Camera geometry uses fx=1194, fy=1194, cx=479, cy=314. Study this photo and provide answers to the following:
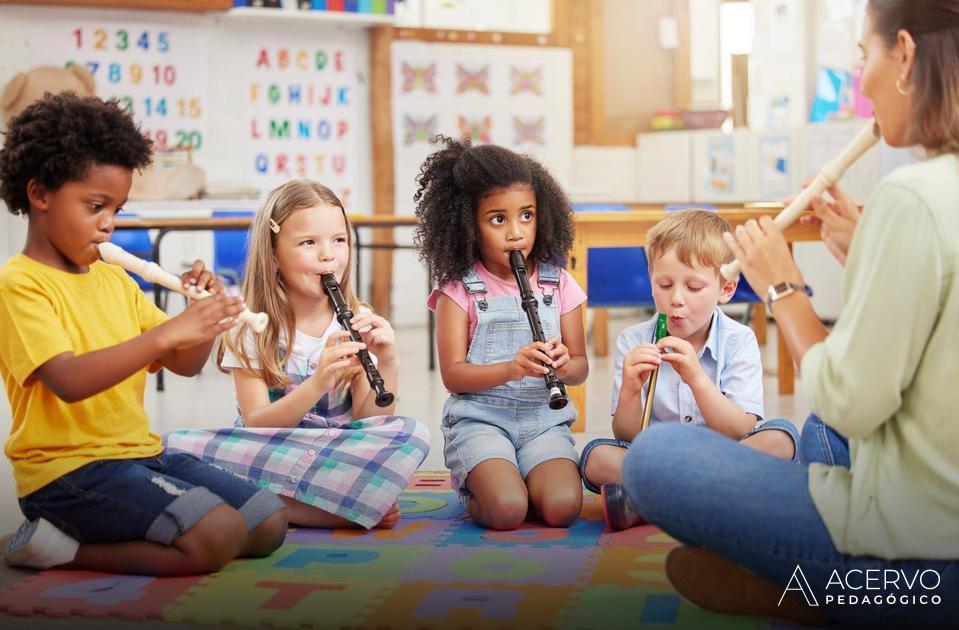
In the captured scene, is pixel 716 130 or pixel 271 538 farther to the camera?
pixel 716 130

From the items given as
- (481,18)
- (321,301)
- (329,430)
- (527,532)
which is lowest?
(527,532)

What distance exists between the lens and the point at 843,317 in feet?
4.50

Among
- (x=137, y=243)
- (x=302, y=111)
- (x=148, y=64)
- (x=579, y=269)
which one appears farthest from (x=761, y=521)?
(x=302, y=111)

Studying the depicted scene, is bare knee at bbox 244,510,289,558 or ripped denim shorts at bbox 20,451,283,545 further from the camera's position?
bare knee at bbox 244,510,289,558

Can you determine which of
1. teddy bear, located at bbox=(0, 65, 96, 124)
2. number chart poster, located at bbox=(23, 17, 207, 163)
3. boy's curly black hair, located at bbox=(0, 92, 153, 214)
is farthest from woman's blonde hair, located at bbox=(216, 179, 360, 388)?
number chart poster, located at bbox=(23, 17, 207, 163)

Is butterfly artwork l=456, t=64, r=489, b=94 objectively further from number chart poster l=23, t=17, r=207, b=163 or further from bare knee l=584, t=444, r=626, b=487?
bare knee l=584, t=444, r=626, b=487

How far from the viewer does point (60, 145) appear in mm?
1818

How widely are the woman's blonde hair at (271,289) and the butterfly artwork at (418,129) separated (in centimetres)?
403

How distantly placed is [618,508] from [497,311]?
0.49 m

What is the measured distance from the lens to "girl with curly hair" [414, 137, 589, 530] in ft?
7.46

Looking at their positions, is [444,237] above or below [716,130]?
below

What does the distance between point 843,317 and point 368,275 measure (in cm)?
514

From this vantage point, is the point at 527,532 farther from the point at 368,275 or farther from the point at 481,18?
the point at 481,18

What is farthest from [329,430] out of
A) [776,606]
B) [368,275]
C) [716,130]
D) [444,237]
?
[716,130]
